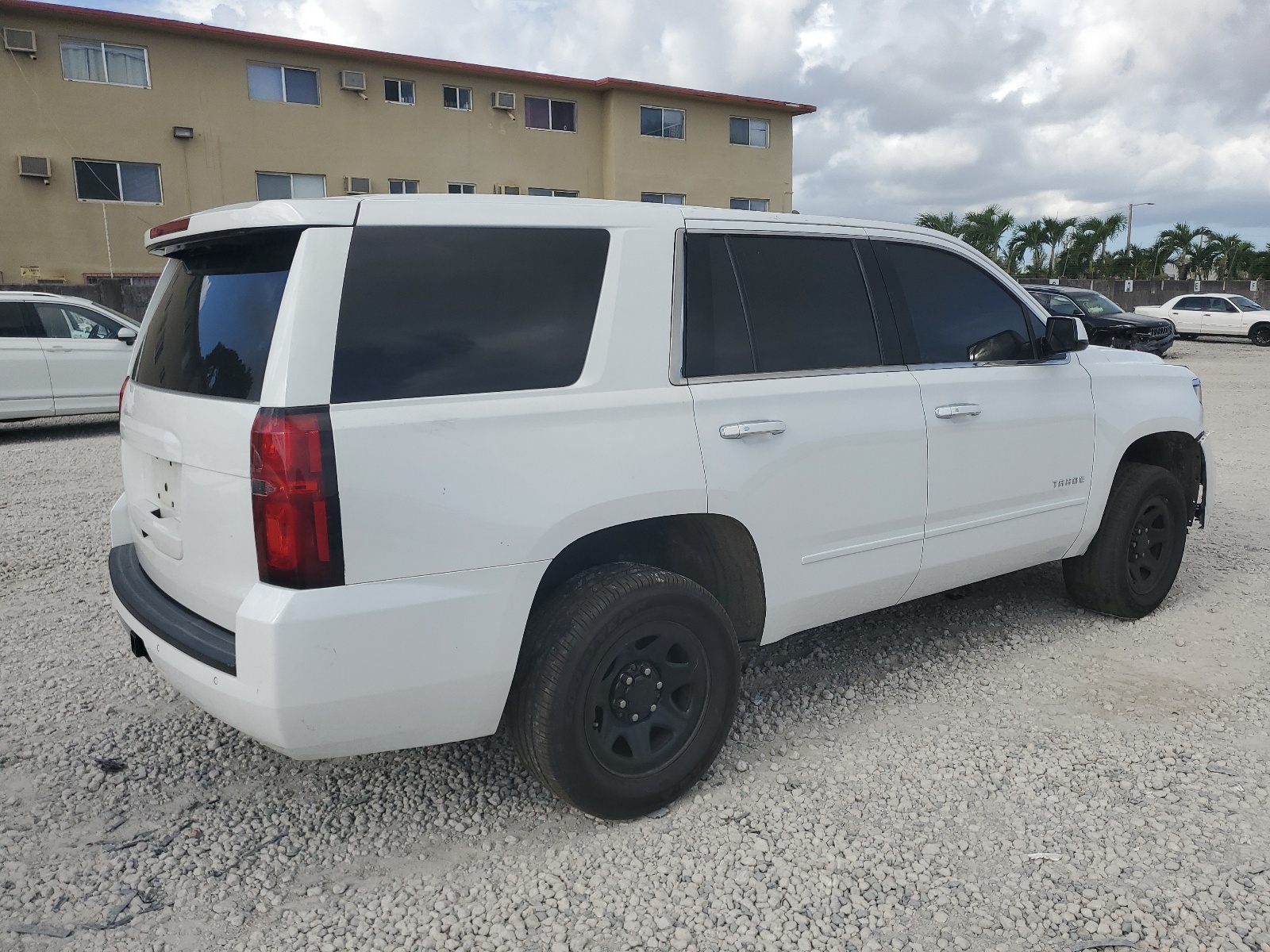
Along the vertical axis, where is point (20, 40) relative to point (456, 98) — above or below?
above

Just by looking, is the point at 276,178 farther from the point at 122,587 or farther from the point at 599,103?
the point at 122,587

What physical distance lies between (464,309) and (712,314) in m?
0.89

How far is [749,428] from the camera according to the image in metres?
3.01

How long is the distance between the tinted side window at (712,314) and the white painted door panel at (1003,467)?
0.88 metres

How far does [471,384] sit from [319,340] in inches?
16.3

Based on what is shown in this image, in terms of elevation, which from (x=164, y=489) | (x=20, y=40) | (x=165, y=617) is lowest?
(x=165, y=617)

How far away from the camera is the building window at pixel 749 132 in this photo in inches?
1080

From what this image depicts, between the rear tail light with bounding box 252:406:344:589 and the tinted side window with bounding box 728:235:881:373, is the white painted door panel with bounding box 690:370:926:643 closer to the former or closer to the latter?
the tinted side window with bounding box 728:235:881:373

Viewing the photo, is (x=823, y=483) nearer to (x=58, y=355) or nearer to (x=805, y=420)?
(x=805, y=420)

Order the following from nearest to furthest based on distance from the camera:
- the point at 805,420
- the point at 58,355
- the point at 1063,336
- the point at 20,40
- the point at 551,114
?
the point at 805,420
the point at 1063,336
the point at 58,355
the point at 20,40
the point at 551,114

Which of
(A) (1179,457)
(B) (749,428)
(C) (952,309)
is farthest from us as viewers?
(A) (1179,457)

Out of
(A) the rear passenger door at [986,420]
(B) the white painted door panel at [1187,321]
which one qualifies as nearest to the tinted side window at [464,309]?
(A) the rear passenger door at [986,420]

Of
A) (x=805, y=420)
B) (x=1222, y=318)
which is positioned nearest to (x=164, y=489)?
(x=805, y=420)

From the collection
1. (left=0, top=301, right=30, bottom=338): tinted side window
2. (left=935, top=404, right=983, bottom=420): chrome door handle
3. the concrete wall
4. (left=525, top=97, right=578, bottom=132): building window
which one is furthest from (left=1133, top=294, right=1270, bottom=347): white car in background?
(left=0, top=301, right=30, bottom=338): tinted side window
